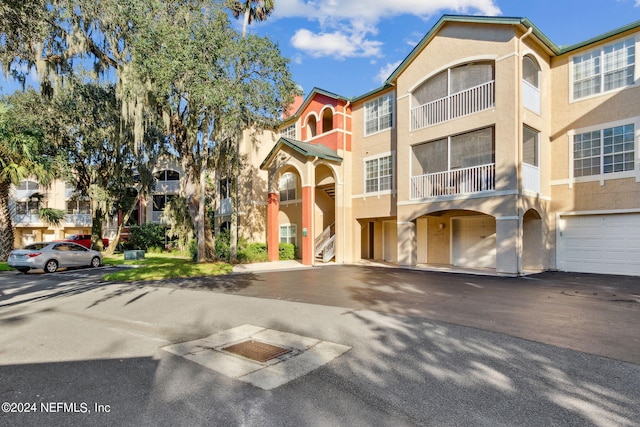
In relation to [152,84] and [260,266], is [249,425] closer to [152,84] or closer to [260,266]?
[152,84]

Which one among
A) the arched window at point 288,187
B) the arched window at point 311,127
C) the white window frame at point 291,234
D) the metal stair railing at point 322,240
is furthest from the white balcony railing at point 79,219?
the metal stair railing at point 322,240

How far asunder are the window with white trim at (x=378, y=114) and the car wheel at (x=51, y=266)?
55.2ft

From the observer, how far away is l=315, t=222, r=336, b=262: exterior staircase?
20933mm

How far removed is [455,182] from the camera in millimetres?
15812

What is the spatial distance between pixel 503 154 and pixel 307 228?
32.7ft

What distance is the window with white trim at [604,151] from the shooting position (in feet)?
43.6

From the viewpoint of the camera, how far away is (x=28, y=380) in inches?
174

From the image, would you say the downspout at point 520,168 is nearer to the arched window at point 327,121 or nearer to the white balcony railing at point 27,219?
the arched window at point 327,121

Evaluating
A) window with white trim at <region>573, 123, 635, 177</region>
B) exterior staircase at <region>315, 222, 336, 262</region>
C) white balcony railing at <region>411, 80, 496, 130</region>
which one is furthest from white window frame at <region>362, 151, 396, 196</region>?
window with white trim at <region>573, 123, 635, 177</region>

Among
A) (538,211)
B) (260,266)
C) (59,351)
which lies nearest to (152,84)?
(260,266)

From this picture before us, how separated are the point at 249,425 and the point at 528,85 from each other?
15.9 meters

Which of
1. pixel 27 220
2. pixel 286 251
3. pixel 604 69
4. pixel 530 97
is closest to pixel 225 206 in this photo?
pixel 286 251

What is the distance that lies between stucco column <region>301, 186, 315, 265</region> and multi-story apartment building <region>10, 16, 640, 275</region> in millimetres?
57

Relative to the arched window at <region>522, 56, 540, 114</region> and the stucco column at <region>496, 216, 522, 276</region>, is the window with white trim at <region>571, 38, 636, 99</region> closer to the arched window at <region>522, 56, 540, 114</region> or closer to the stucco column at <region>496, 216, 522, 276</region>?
the arched window at <region>522, 56, 540, 114</region>
